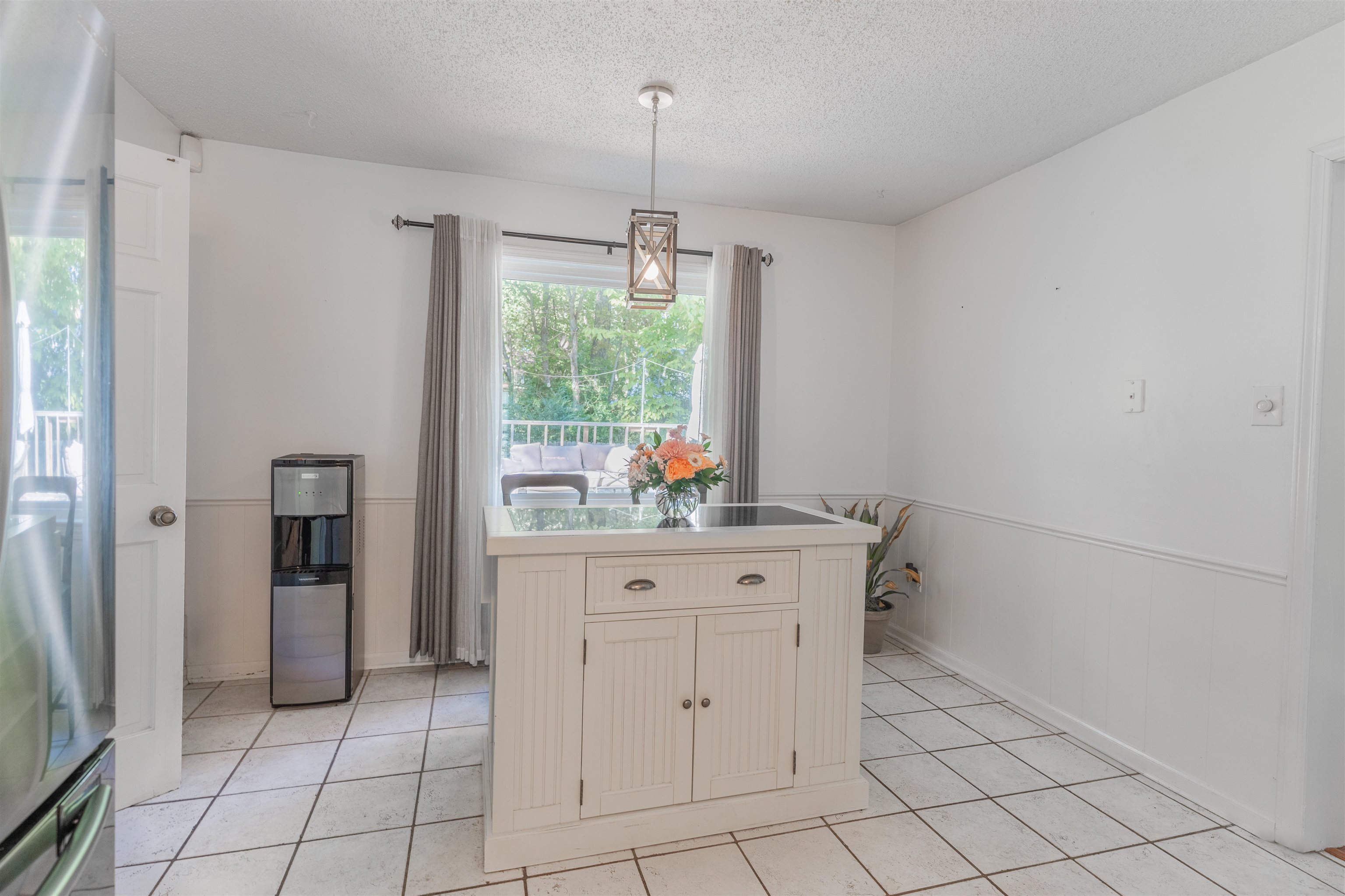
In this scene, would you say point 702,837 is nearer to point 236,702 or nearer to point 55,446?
point 55,446

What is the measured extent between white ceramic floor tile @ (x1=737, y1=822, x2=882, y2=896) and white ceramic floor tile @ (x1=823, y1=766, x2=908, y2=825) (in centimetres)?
9

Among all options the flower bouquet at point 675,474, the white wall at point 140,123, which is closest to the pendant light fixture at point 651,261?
the flower bouquet at point 675,474

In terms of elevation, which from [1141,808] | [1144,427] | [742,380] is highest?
[742,380]

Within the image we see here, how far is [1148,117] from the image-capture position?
2600mm

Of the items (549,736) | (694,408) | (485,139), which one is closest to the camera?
(549,736)

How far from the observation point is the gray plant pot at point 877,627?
3.77 m

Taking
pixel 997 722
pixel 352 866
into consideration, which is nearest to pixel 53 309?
pixel 352 866

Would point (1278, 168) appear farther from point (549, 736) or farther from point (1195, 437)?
point (549, 736)

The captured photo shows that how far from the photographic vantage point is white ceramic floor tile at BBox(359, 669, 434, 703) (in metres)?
3.05

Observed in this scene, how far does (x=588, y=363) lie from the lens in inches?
151

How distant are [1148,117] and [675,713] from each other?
2.88 meters

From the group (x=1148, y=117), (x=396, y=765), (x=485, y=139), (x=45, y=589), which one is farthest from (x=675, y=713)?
(x=1148, y=117)

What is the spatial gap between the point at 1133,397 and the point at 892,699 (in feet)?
5.55

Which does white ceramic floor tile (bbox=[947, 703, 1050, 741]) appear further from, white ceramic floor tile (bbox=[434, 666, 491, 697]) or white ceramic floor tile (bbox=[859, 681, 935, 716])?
white ceramic floor tile (bbox=[434, 666, 491, 697])
